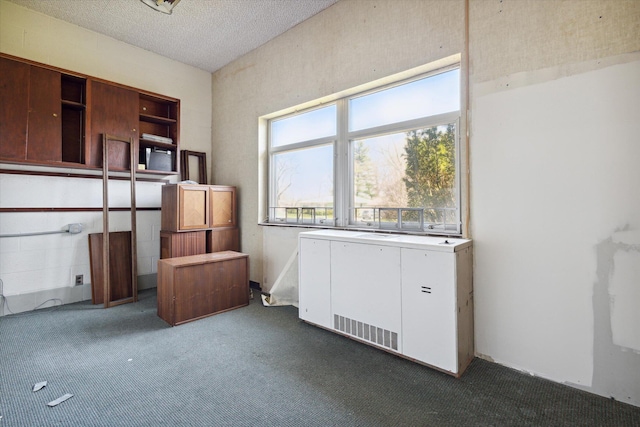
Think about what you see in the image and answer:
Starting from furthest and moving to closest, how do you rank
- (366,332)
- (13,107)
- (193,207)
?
(193,207)
(13,107)
(366,332)

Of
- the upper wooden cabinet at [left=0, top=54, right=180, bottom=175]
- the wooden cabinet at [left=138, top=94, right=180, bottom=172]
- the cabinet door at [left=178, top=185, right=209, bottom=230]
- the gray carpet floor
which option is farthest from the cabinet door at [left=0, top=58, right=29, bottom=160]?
the gray carpet floor

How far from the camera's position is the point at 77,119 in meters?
3.50

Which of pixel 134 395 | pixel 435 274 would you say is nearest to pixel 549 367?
pixel 435 274

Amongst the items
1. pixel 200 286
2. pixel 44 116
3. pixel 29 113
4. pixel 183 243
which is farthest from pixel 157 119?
pixel 200 286

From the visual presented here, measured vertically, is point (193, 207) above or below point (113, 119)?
below

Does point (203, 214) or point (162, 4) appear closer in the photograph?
point (162, 4)

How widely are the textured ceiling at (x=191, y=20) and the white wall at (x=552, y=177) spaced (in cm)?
142

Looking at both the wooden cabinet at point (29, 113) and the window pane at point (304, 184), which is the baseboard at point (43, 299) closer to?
the wooden cabinet at point (29, 113)

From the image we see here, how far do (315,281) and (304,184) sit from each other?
1.35m

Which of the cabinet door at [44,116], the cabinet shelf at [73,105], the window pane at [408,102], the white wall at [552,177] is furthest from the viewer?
the cabinet shelf at [73,105]

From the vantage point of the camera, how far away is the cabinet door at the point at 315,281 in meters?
2.68

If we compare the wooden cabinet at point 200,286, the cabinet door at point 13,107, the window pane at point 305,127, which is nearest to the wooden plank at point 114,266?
the wooden cabinet at point 200,286

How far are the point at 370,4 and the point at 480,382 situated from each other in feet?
10.8

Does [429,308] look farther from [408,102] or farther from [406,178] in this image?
[408,102]
